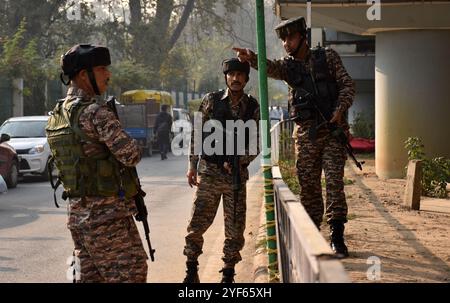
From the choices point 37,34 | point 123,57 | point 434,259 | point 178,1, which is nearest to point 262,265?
point 434,259

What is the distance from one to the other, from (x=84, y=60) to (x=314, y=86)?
8.77 feet

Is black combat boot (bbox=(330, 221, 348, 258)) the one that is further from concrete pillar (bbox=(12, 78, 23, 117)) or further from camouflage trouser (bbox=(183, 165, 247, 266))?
concrete pillar (bbox=(12, 78, 23, 117))

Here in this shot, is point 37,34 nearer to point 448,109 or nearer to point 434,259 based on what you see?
point 448,109

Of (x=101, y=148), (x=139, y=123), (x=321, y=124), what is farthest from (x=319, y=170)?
(x=139, y=123)

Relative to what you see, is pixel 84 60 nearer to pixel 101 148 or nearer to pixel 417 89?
pixel 101 148

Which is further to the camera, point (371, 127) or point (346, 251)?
point (371, 127)

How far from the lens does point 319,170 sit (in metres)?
6.89

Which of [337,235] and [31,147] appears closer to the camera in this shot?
[337,235]

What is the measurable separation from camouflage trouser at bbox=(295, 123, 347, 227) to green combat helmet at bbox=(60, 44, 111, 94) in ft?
8.58

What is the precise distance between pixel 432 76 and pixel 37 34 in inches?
1197

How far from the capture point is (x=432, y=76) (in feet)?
48.7

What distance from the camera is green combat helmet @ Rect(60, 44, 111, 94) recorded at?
4523 millimetres

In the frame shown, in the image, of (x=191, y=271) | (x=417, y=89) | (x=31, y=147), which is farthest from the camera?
(x=31, y=147)

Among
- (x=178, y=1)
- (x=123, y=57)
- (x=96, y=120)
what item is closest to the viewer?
(x=96, y=120)
